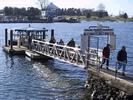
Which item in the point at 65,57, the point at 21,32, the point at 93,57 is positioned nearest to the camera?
the point at 93,57

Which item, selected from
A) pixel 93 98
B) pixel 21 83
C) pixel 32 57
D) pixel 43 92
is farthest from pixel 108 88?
pixel 32 57

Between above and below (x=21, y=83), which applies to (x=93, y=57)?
above

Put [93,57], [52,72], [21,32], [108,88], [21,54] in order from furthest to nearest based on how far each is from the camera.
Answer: [21,32] → [21,54] → [52,72] → [93,57] → [108,88]

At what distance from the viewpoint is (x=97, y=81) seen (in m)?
26.4

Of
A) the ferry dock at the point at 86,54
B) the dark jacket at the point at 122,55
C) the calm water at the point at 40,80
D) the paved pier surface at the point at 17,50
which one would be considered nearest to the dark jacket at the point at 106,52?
the ferry dock at the point at 86,54

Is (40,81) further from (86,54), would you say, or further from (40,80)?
(86,54)

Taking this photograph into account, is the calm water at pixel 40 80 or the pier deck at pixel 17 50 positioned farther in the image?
the pier deck at pixel 17 50

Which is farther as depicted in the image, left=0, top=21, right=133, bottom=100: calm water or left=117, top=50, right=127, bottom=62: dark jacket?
left=0, top=21, right=133, bottom=100: calm water

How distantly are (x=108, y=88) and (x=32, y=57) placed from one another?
18.4 meters

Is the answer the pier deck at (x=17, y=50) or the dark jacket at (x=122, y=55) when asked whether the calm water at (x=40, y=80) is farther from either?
the dark jacket at (x=122, y=55)

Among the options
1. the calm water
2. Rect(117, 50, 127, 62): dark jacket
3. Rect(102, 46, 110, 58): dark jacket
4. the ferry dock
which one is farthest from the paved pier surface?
Rect(117, 50, 127, 62): dark jacket

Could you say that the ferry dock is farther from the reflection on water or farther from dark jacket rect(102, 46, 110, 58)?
the reflection on water

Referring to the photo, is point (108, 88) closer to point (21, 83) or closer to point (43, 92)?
point (43, 92)

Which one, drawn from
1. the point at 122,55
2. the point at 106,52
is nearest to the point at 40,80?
the point at 106,52
